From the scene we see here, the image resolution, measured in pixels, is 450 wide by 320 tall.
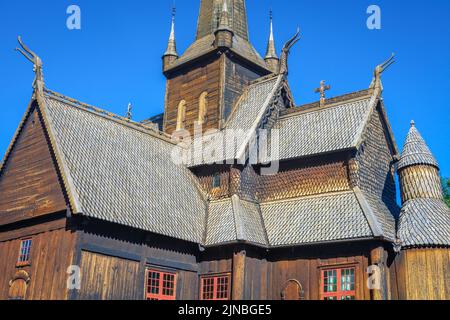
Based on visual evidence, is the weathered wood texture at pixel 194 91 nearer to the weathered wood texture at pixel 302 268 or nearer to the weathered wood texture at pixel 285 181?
the weathered wood texture at pixel 285 181

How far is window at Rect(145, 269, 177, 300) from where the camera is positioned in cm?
2302

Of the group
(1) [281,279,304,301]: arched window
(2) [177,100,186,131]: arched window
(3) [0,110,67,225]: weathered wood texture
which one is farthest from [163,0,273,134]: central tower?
(1) [281,279,304,301]: arched window

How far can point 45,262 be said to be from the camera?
70.4ft

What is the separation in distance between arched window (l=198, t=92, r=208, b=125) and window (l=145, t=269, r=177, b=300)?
10989mm

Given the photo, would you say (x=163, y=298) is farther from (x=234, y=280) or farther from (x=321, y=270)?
(x=321, y=270)

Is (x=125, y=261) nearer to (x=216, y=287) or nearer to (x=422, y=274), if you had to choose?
(x=216, y=287)

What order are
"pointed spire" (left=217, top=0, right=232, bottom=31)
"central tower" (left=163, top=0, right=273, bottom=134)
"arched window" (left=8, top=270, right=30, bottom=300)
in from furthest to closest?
1. "pointed spire" (left=217, top=0, right=232, bottom=31)
2. "central tower" (left=163, top=0, right=273, bottom=134)
3. "arched window" (left=8, top=270, right=30, bottom=300)

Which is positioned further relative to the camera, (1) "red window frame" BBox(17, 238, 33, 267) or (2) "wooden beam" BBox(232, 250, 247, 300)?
(2) "wooden beam" BBox(232, 250, 247, 300)

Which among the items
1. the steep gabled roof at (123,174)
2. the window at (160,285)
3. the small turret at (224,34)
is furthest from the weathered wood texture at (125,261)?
the small turret at (224,34)

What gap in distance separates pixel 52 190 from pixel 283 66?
15.0 metres

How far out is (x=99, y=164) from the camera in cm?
2414

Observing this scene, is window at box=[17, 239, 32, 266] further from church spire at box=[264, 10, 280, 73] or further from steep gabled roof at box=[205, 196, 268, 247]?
church spire at box=[264, 10, 280, 73]

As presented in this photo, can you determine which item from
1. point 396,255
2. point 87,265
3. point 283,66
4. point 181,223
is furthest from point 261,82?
point 87,265

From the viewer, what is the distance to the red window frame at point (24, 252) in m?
22.3
